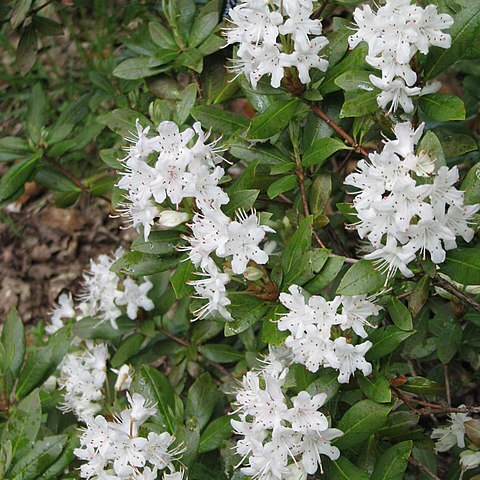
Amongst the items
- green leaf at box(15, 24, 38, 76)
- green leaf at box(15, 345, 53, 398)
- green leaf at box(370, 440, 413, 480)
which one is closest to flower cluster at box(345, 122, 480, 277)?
green leaf at box(370, 440, 413, 480)

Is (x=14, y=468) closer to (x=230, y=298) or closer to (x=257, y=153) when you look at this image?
(x=230, y=298)

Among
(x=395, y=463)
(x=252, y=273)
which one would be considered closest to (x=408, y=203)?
(x=252, y=273)

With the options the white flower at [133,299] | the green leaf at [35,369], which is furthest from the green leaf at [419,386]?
the green leaf at [35,369]

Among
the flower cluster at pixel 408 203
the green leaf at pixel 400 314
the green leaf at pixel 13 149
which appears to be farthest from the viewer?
the green leaf at pixel 13 149

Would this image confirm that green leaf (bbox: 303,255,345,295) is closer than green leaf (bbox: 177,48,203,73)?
Yes

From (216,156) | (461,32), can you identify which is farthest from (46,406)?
(461,32)

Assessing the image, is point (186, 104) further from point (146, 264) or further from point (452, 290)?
point (452, 290)

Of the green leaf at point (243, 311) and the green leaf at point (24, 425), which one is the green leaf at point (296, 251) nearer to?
the green leaf at point (243, 311)

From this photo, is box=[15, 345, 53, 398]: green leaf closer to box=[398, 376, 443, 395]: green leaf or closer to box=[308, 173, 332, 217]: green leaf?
box=[308, 173, 332, 217]: green leaf
